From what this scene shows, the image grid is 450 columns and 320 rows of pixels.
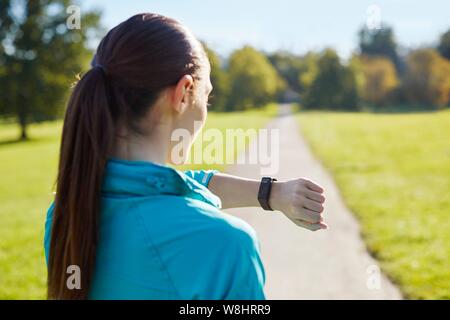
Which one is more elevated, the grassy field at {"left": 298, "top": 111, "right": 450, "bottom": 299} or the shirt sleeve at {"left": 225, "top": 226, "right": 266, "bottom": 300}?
the shirt sleeve at {"left": 225, "top": 226, "right": 266, "bottom": 300}

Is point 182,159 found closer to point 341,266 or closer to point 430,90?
point 341,266

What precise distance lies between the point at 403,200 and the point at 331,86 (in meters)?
22.3

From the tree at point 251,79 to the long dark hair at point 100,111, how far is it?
2084 centimetres

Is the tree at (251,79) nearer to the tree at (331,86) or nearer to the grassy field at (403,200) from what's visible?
the tree at (331,86)

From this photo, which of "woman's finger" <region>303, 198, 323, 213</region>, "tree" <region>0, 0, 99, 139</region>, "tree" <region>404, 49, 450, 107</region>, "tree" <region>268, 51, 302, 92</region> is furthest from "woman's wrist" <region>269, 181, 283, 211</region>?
"tree" <region>404, 49, 450, 107</region>

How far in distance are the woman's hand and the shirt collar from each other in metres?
0.37

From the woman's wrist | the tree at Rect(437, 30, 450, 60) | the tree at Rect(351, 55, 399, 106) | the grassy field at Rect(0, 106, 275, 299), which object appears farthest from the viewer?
the tree at Rect(437, 30, 450, 60)

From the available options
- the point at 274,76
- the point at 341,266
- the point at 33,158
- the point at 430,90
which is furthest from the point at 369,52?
the point at 341,266

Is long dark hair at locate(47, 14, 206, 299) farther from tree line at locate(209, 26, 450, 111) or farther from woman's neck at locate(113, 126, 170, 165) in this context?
tree line at locate(209, 26, 450, 111)

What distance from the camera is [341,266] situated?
461 cm

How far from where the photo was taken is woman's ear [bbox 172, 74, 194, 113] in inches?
42.3

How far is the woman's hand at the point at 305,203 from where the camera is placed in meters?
1.28

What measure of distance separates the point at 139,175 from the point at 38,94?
98.6ft

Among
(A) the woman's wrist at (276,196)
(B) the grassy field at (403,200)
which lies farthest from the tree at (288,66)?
(A) the woman's wrist at (276,196)
